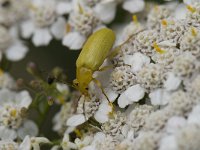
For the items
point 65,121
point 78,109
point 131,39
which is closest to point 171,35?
point 131,39

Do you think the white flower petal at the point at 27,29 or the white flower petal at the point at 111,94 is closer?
the white flower petal at the point at 111,94

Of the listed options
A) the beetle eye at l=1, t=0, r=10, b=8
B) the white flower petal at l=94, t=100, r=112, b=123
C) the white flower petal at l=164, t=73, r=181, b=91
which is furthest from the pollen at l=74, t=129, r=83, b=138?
the beetle eye at l=1, t=0, r=10, b=8

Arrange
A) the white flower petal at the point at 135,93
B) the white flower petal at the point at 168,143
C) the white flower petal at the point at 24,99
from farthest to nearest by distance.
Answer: the white flower petal at the point at 24,99 < the white flower petal at the point at 135,93 < the white flower petal at the point at 168,143

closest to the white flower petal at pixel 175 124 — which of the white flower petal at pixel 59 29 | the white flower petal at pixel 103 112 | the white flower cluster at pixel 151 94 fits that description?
the white flower cluster at pixel 151 94

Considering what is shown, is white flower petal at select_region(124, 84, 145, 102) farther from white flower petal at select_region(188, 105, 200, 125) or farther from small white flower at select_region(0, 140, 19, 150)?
small white flower at select_region(0, 140, 19, 150)

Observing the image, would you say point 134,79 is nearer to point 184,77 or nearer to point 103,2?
point 184,77

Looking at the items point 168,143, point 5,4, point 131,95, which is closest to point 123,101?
point 131,95

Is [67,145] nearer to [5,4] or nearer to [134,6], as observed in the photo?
[134,6]

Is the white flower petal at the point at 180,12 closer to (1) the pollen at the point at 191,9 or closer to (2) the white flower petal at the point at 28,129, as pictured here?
(1) the pollen at the point at 191,9
